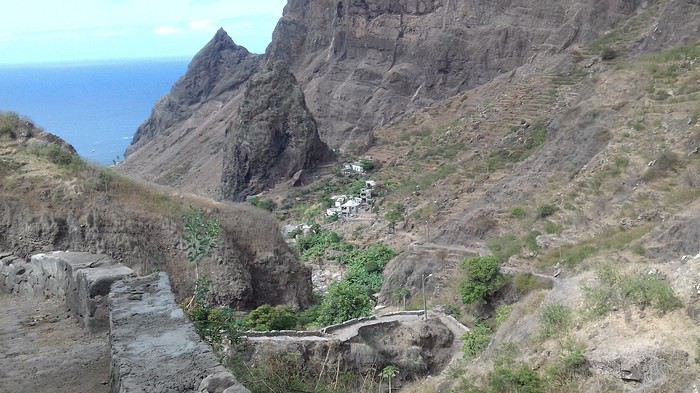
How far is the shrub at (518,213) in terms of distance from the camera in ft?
81.9

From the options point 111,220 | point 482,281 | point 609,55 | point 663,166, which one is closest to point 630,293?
point 482,281

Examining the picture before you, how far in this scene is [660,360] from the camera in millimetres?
8648

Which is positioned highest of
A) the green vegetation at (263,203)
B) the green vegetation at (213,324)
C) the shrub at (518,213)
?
the green vegetation at (213,324)

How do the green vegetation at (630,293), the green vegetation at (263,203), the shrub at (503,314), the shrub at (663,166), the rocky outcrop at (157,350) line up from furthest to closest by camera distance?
the green vegetation at (263,203)
the shrub at (663,166)
the shrub at (503,314)
the green vegetation at (630,293)
the rocky outcrop at (157,350)

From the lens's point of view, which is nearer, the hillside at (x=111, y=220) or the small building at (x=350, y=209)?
the hillside at (x=111, y=220)

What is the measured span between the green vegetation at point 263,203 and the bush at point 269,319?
31455mm

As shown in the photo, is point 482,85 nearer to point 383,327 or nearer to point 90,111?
point 383,327

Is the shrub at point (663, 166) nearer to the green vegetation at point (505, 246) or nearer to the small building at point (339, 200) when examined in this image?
the green vegetation at point (505, 246)

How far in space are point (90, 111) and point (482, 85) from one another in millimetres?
156862

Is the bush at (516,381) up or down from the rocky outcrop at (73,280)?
down

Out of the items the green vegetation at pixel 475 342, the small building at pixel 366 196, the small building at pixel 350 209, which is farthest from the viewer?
the small building at pixel 366 196

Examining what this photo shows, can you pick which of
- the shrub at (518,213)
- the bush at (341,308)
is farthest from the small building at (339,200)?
the bush at (341,308)

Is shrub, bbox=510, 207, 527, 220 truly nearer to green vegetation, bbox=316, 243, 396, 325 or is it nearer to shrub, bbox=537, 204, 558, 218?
shrub, bbox=537, 204, 558, 218

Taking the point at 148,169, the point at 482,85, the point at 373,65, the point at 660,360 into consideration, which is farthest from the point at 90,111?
the point at 660,360
